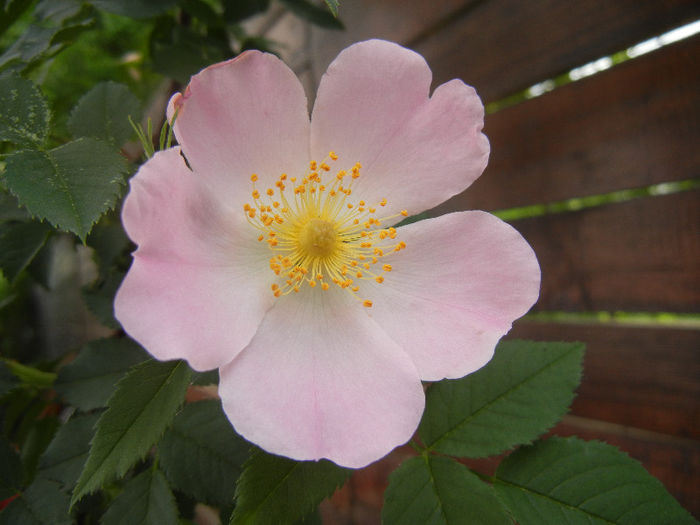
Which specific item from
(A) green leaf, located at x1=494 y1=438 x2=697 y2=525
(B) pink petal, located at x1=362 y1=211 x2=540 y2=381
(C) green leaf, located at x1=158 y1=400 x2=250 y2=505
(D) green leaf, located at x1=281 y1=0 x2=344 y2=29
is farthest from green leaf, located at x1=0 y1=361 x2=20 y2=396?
(D) green leaf, located at x1=281 y1=0 x2=344 y2=29

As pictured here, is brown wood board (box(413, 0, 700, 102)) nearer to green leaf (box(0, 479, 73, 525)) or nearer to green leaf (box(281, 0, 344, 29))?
green leaf (box(281, 0, 344, 29))

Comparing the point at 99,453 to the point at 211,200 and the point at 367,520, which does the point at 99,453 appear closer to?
Answer: the point at 211,200

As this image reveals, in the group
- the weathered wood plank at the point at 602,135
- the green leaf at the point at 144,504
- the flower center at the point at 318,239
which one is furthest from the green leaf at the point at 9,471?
the weathered wood plank at the point at 602,135

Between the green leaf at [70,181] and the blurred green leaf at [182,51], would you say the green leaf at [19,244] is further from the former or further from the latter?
the blurred green leaf at [182,51]

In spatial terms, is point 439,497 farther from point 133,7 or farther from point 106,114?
point 133,7

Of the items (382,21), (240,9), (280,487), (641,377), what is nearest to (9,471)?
(280,487)

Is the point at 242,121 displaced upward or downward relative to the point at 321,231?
upward
